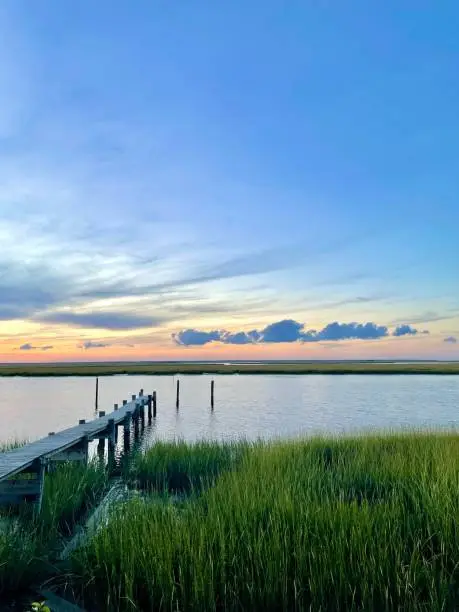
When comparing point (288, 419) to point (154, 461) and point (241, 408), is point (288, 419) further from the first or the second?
point (154, 461)

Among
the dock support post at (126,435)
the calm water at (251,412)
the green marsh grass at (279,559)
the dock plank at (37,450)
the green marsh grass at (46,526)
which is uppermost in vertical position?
the dock plank at (37,450)

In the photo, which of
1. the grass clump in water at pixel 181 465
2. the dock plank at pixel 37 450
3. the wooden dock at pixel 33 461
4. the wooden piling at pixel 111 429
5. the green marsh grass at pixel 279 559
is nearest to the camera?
the green marsh grass at pixel 279 559

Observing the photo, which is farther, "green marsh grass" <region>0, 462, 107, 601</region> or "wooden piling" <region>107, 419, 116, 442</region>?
"wooden piling" <region>107, 419, 116, 442</region>

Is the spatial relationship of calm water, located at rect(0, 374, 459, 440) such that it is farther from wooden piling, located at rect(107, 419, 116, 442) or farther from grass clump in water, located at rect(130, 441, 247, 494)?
grass clump in water, located at rect(130, 441, 247, 494)

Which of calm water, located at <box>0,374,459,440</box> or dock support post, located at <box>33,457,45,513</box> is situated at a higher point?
dock support post, located at <box>33,457,45,513</box>

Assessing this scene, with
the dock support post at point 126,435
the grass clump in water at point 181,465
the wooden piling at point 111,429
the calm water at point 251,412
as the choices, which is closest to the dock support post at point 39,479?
the grass clump in water at point 181,465

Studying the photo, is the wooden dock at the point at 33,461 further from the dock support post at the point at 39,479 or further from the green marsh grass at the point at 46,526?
the green marsh grass at the point at 46,526

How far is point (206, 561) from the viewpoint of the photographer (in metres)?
5.67

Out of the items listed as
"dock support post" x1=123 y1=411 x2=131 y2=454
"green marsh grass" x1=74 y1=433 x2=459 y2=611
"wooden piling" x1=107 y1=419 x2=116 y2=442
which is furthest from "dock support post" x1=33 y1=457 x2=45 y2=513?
"dock support post" x1=123 y1=411 x2=131 y2=454

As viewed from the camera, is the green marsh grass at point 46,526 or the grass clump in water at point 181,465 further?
the grass clump in water at point 181,465

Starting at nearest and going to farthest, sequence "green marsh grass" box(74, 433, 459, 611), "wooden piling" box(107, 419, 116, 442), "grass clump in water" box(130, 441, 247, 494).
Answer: "green marsh grass" box(74, 433, 459, 611), "grass clump in water" box(130, 441, 247, 494), "wooden piling" box(107, 419, 116, 442)

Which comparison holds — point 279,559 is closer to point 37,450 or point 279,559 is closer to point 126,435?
point 37,450

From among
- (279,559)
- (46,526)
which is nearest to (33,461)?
(46,526)

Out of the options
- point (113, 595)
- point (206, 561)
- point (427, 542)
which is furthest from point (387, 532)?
point (113, 595)
